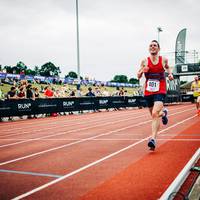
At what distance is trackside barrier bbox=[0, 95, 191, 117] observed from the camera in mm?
18281

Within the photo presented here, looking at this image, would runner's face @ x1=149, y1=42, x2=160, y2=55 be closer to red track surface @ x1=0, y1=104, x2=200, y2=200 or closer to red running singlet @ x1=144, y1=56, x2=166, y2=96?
red running singlet @ x1=144, y1=56, x2=166, y2=96

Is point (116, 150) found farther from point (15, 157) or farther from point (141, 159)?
point (15, 157)

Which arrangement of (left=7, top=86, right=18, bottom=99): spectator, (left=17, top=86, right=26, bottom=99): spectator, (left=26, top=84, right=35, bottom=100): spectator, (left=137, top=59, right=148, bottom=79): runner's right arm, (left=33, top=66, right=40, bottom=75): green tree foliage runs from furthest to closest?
(left=33, top=66, right=40, bottom=75): green tree foliage
(left=26, top=84, right=35, bottom=100): spectator
(left=17, top=86, right=26, bottom=99): spectator
(left=7, top=86, right=18, bottom=99): spectator
(left=137, top=59, right=148, bottom=79): runner's right arm

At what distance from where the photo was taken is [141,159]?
5.71 meters

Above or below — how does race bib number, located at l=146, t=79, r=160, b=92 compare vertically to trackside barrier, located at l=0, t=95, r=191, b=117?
above

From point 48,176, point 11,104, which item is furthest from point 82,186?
point 11,104

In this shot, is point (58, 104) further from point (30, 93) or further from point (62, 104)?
point (30, 93)

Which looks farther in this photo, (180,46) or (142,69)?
(180,46)

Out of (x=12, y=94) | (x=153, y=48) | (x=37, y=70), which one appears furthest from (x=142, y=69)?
(x=37, y=70)

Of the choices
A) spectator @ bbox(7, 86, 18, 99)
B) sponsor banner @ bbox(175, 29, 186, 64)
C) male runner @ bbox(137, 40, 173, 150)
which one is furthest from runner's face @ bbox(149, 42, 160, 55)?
sponsor banner @ bbox(175, 29, 186, 64)

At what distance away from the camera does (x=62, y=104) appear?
2239cm

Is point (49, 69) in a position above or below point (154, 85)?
above

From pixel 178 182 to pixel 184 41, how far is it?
1574 inches

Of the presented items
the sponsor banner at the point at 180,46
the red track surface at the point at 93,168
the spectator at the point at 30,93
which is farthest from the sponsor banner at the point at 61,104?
the sponsor banner at the point at 180,46
